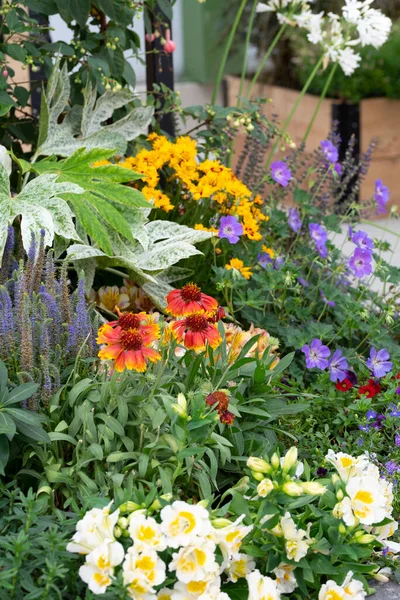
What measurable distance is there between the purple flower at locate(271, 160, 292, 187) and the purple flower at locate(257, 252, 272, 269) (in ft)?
0.90

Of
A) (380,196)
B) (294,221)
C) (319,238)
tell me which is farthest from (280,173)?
(380,196)

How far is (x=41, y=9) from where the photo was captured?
263 centimetres

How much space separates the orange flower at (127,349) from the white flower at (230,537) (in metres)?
0.30

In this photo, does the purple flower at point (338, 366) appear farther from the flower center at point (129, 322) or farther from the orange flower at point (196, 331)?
the flower center at point (129, 322)

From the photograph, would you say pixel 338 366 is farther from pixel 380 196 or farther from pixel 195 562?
pixel 195 562

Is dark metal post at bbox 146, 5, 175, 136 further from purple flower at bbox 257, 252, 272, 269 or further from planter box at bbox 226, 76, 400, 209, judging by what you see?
planter box at bbox 226, 76, 400, 209

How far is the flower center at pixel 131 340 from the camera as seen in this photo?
1.52m

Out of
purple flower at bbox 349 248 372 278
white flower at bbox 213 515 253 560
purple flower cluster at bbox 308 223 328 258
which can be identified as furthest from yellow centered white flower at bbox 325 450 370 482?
purple flower cluster at bbox 308 223 328 258

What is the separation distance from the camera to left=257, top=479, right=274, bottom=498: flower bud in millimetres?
1460

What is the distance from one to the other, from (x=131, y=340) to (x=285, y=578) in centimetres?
50

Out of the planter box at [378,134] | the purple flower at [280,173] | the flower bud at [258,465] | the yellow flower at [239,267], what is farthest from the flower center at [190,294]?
the planter box at [378,134]

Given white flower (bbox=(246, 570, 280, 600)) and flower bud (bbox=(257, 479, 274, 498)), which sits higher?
flower bud (bbox=(257, 479, 274, 498))

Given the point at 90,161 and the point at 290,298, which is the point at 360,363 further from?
the point at 90,161

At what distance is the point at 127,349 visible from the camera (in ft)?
4.98
